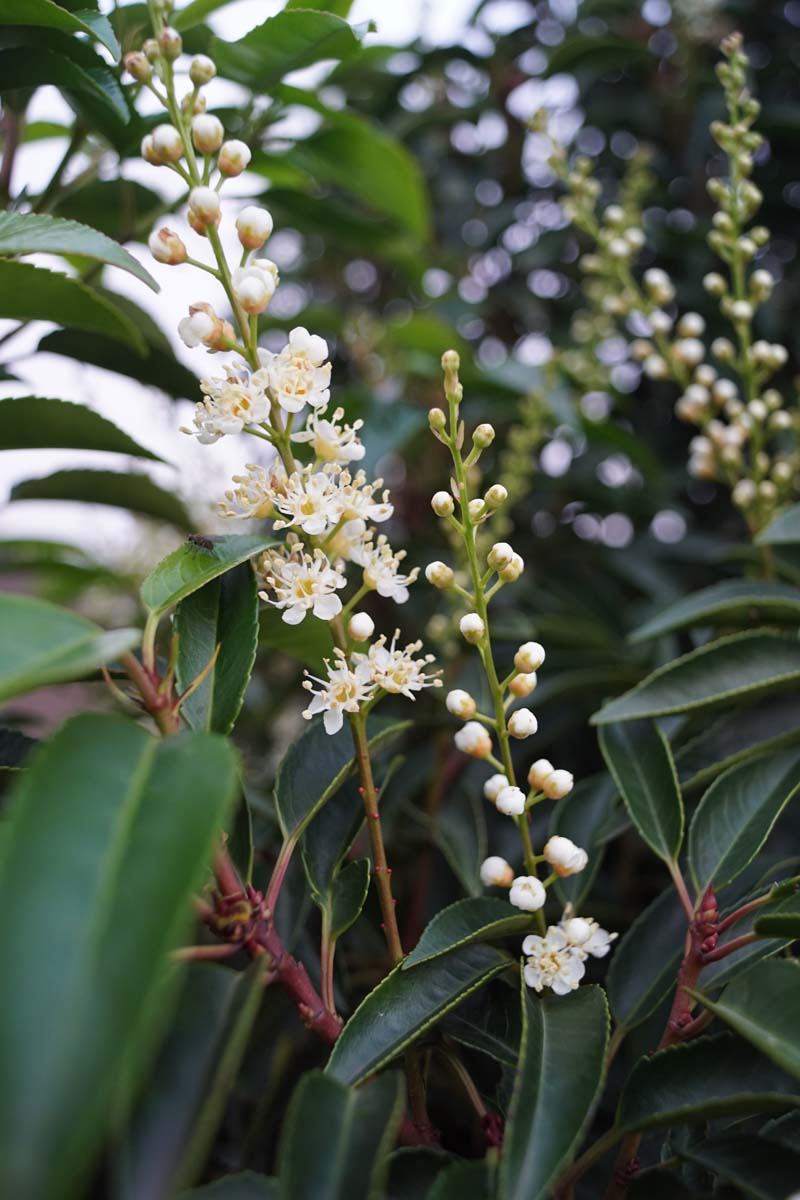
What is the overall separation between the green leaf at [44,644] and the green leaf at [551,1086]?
1.07ft

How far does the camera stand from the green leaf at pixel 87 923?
1.17 ft

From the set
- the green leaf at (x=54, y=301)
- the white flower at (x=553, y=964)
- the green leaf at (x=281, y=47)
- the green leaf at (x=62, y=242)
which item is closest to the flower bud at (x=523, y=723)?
the white flower at (x=553, y=964)

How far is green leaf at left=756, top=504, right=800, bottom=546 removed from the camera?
0.93 m

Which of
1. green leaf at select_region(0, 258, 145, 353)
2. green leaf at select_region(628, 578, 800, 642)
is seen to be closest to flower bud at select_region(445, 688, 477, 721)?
green leaf at select_region(628, 578, 800, 642)

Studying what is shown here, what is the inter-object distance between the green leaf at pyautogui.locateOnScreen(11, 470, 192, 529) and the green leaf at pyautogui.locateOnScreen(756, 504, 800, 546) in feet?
2.23

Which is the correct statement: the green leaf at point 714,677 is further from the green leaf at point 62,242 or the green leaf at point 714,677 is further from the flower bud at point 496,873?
the green leaf at point 62,242

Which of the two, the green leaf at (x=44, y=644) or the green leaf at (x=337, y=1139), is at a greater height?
the green leaf at (x=44, y=644)

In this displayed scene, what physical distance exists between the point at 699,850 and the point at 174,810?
1.53ft

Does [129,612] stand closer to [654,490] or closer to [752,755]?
[654,490]

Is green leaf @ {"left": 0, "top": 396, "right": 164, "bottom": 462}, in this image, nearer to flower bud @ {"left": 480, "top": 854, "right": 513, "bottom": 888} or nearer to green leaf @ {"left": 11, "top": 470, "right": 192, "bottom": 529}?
green leaf @ {"left": 11, "top": 470, "right": 192, "bottom": 529}

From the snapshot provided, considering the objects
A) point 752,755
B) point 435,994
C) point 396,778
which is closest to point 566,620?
point 396,778

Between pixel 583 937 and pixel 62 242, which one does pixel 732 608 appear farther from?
pixel 62 242

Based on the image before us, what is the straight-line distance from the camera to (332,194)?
1927 mm

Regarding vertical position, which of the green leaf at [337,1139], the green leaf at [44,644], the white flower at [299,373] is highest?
the white flower at [299,373]
